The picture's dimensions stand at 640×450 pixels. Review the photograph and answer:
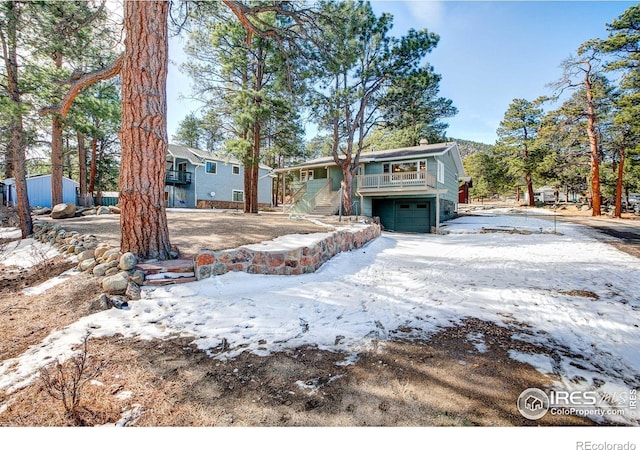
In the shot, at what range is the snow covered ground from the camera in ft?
7.64

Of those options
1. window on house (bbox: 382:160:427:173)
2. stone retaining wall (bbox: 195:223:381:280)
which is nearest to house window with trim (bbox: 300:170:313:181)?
window on house (bbox: 382:160:427:173)

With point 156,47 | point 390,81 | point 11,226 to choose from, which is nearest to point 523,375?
point 156,47

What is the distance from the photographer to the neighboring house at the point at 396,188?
50.4 feet

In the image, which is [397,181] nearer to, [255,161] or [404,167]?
[404,167]

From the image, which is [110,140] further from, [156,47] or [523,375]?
[523,375]

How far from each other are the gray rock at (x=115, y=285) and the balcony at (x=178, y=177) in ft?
69.6

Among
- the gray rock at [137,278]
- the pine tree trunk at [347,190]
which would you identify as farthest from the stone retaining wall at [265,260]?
the pine tree trunk at [347,190]

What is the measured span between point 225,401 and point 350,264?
4.71 metres

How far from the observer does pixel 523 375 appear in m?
2.08

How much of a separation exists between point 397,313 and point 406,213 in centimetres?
1418

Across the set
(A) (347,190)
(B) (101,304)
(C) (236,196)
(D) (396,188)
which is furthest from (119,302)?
(C) (236,196)

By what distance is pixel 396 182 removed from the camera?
15.6 metres

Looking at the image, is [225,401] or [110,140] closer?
[225,401]
